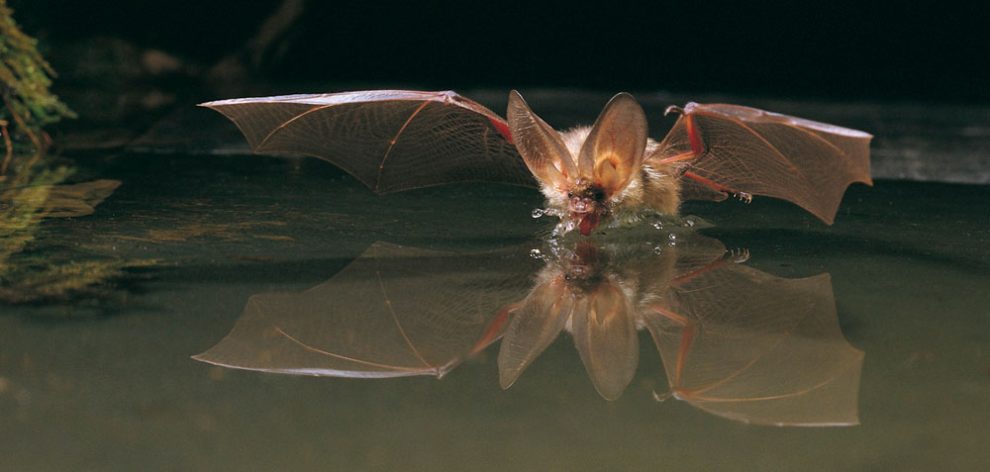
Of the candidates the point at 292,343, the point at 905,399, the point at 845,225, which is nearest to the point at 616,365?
the point at 905,399

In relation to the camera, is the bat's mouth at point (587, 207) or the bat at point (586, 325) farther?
the bat's mouth at point (587, 207)

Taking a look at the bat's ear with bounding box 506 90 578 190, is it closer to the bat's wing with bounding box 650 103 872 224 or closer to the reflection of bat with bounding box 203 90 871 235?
the reflection of bat with bounding box 203 90 871 235

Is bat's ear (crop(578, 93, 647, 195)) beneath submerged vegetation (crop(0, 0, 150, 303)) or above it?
above

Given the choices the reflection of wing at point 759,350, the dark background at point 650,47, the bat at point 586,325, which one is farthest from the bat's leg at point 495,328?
the dark background at point 650,47

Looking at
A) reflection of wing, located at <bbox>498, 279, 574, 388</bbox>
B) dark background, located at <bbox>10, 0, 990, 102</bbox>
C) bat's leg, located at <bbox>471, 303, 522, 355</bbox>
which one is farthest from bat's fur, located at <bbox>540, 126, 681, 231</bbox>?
dark background, located at <bbox>10, 0, 990, 102</bbox>

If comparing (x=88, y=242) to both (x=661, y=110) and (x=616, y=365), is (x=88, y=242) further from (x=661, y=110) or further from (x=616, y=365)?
(x=661, y=110)

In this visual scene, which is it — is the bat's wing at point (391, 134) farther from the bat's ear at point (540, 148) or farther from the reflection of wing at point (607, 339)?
the reflection of wing at point (607, 339)
